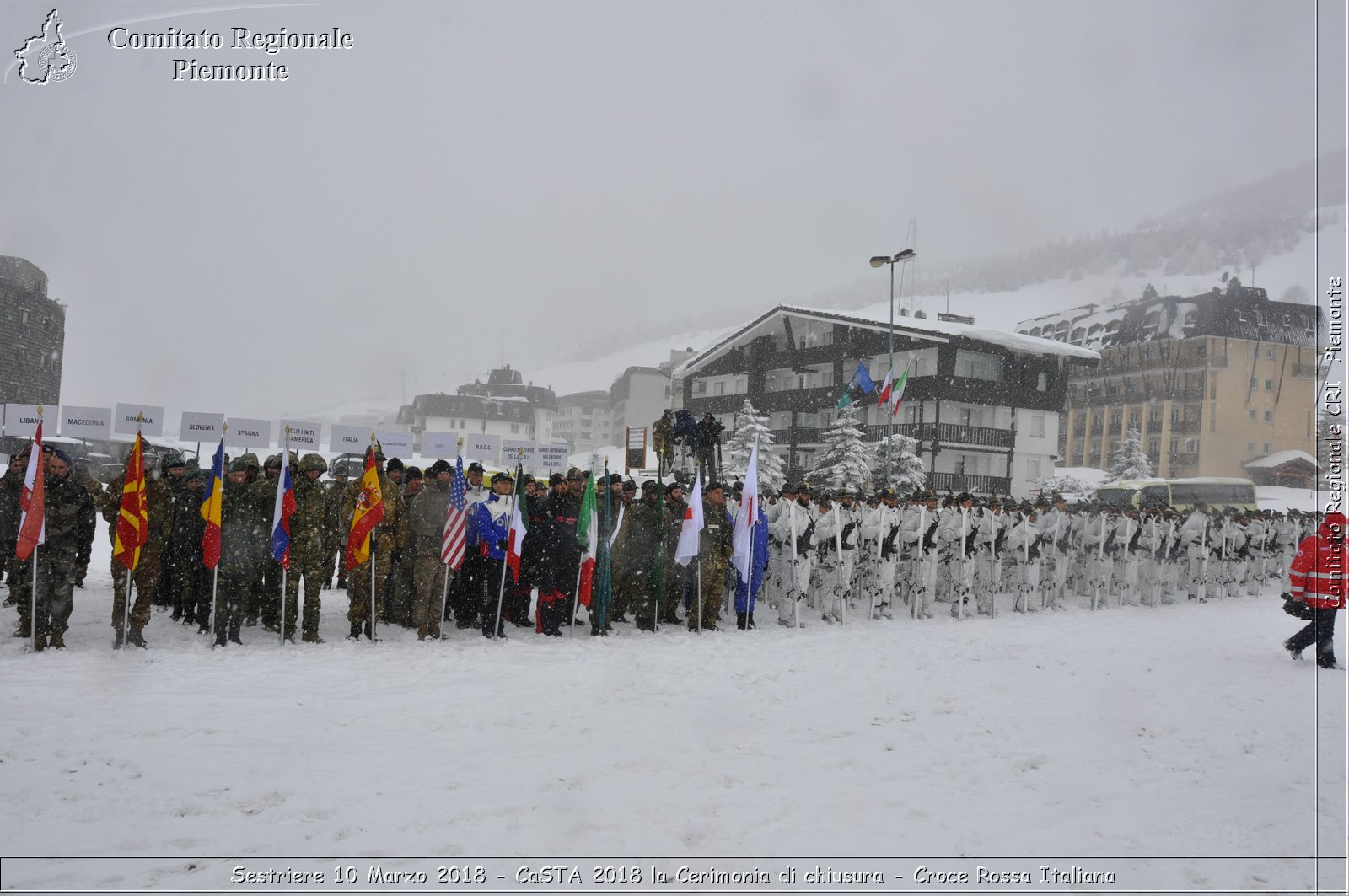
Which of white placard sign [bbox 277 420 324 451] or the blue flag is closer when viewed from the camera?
white placard sign [bbox 277 420 324 451]

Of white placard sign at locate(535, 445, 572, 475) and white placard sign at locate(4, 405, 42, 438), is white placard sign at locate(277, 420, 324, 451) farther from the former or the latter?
white placard sign at locate(535, 445, 572, 475)

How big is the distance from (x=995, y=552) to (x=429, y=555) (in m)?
10.7

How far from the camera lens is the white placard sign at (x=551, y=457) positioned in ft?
69.7

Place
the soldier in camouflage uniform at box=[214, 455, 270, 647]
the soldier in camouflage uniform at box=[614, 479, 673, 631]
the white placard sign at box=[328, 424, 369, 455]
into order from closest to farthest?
the soldier in camouflage uniform at box=[214, 455, 270, 647], the soldier in camouflage uniform at box=[614, 479, 673, 631], the white placard sign at box=[328, 424, 369, 455]

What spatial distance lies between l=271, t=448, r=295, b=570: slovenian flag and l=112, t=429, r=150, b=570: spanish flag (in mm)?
1267

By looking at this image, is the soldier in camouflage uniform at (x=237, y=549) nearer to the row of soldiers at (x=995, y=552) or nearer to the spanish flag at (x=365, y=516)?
the spanish flag at (x=365, y=516)

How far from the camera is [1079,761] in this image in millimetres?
6629

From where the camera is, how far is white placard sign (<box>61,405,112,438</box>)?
52.3 feet

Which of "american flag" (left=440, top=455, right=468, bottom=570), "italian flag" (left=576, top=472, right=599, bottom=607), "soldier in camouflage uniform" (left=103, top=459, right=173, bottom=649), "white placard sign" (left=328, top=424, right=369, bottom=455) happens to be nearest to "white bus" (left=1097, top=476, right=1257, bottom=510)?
"white placard sign" (left=328, top=424, right=369, bottom=455)

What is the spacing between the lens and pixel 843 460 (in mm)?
39969

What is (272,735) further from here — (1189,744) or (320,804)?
(1189,744)

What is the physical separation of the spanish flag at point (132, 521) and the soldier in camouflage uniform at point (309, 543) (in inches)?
59.6

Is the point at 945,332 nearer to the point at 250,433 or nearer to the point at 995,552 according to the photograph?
the point at 995,552

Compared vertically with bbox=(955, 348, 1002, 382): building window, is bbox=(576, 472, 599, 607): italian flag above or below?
Answer: below
